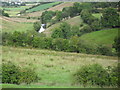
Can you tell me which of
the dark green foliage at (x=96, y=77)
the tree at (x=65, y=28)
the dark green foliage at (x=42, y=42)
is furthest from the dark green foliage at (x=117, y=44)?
the dark green foliage at (x=42, y=42)

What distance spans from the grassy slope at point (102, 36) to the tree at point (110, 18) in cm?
19

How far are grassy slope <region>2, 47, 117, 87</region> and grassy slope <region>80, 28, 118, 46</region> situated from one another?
1.52 ft

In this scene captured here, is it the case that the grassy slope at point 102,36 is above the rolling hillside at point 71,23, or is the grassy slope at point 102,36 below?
below

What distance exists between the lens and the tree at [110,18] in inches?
225

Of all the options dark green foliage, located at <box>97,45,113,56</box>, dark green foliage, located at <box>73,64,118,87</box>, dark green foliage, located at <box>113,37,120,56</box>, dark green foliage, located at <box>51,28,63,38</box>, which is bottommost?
dark green foliage, located at <box>73,64,118,87</box>

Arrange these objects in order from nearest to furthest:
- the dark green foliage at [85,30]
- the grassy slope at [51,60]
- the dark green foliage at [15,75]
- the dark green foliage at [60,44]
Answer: the dark green foliage at [15,75]
the grassy slope at [51,60]
the dark green foliage at [85,30]
the dark green foliage at [60,44]

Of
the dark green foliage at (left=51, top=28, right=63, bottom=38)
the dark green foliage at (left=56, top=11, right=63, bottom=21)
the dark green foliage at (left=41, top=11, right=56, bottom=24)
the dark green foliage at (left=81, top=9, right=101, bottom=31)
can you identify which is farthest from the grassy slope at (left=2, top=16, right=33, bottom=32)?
the dark green foliage at (left=81, top=9, right=101, bottom=31)

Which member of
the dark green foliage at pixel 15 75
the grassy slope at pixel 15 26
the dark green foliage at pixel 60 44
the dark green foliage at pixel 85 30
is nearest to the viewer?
the dark green foliage at pixel 15 75

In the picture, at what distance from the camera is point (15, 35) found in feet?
19.4

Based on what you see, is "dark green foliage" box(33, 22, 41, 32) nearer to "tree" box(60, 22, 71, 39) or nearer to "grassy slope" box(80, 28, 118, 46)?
"tree" box(60, 22, 71, 39)

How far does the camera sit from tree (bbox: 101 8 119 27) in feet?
18.7

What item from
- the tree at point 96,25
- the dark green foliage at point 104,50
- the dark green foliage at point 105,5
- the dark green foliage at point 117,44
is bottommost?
the dark green foliage at point 104,50

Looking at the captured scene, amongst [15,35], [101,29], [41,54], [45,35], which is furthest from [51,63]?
[101,29]

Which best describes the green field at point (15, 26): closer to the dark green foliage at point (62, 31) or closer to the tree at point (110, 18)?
the dark green foliage at point (62, 31)
